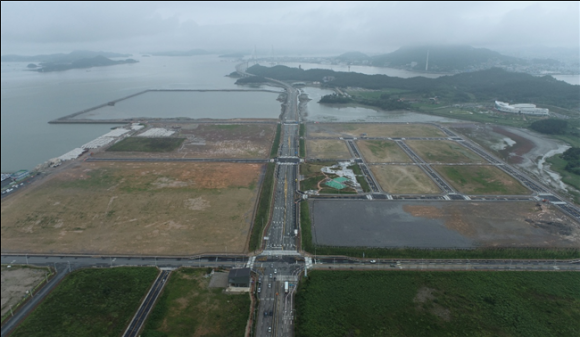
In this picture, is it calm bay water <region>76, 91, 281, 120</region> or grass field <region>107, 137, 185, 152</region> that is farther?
calm bay water <region>76, 91, 281, 120</region>

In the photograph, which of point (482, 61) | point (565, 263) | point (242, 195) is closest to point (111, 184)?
point (242, 195)

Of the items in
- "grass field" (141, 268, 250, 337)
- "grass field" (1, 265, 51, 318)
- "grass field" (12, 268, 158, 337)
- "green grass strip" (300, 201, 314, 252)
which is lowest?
"grass field" (141, 268, 250, 337)

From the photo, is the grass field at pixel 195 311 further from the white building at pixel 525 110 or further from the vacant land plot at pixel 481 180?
the white building at pixel 525 110

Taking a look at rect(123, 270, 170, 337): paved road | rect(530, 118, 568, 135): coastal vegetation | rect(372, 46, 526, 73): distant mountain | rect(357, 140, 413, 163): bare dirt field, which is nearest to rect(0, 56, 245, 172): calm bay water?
rect(123, 270, 170, 337): paved road

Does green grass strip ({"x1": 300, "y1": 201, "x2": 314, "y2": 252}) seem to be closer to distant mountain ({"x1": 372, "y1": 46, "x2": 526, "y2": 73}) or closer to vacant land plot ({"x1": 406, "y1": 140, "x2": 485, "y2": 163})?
vacant land plot ({"x1": 406, "y1": 140, "x2": 485, "y2": 163})

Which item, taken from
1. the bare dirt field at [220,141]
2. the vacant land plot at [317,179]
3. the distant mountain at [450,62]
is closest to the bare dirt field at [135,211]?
the bare dirt field at [220,141]

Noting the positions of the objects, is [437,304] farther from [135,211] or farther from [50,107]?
[50,107]

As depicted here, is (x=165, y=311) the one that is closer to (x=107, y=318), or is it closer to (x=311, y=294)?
(x=107, y=318)
